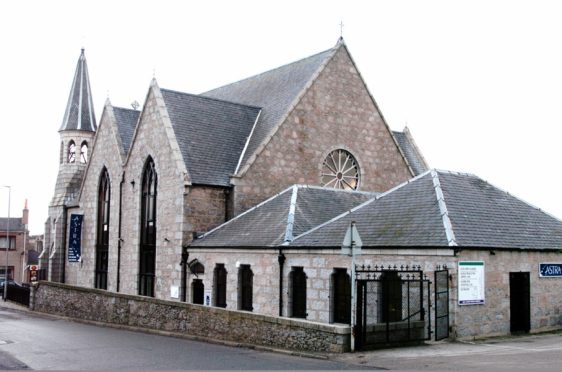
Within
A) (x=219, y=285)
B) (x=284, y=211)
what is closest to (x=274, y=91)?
(x=284, y=211)

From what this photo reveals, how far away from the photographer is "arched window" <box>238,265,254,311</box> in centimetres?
2602

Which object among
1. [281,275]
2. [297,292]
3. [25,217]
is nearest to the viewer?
[297,292]

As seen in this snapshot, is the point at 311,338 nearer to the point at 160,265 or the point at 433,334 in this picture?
the point at 433,334

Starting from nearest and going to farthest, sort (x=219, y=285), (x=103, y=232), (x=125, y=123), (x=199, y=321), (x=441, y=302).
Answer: (x=441, y=302) → (x=199, y=321) → (x=219, y=285) → (x=103, y=232) → (x=125, y=123)

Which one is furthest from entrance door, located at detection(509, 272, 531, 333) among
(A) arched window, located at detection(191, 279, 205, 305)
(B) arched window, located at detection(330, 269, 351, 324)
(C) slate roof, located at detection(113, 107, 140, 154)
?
(C) slate roof, located at detection(113, 107, 140, 154)

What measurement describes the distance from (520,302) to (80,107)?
36876mm

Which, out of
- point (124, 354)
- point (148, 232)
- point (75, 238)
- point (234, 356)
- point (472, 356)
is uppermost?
point (148, 232)

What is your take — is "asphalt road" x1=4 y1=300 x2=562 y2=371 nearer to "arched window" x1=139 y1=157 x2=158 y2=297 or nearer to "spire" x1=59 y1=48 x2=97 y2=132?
"arched window" x1=139 y1=157 x2=158 y2=297

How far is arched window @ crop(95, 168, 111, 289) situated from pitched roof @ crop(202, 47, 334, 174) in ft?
29.4

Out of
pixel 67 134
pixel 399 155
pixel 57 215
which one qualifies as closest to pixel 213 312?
pixel 399 155

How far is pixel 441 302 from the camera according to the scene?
1914 cm

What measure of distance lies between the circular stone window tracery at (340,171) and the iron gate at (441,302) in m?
14.6

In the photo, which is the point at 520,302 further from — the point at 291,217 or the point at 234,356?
the point at 234,356

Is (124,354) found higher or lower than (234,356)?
lower
